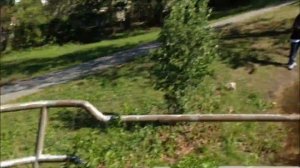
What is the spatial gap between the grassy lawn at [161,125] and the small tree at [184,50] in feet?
1.21

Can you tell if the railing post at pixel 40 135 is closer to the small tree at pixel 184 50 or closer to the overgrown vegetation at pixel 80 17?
the small tree at pixel 184 50

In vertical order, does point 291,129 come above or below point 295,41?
below

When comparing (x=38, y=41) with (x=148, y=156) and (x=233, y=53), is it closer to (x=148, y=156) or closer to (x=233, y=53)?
(x=233, y=53)

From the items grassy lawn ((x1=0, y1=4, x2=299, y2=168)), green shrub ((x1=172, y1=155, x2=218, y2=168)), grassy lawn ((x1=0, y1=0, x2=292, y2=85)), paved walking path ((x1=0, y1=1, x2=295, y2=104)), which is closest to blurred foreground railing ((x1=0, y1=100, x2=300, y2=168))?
grassy lawn ((x1=0, y1=4, x2=299, y2=168))

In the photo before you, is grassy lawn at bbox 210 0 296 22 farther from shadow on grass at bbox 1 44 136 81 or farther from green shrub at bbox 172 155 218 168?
green shrub at bbox 172 155 218 168

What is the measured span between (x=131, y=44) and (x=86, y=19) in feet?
9.81

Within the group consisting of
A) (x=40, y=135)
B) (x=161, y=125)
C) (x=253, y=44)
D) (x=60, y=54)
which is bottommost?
(x=60, y=54)

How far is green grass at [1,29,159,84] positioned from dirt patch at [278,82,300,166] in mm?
6576

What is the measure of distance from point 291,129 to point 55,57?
10.9 metres

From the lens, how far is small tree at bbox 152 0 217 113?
31.9ft

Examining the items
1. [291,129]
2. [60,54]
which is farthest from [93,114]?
[60,54]

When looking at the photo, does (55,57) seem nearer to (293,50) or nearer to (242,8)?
(242,8)

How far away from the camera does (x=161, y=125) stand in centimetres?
862

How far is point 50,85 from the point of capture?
14578 millimetres
